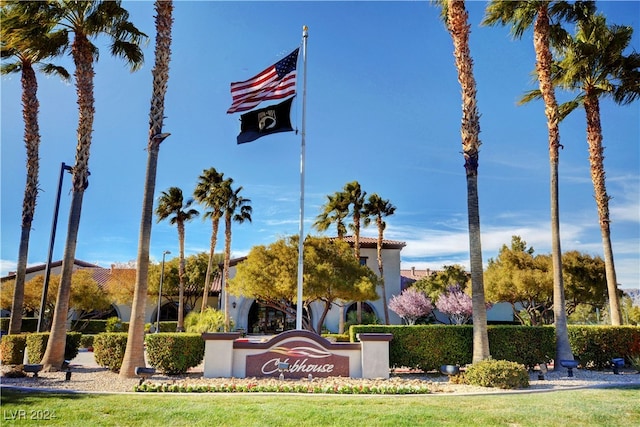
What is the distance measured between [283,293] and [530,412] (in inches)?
615

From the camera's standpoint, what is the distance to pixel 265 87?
15.4m

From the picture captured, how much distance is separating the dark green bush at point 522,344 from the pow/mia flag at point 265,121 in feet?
33.5

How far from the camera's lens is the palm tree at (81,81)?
611 inches

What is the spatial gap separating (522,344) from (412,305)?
18.0 m

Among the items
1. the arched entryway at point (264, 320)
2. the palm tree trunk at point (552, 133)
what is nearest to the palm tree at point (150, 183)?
the palm tree trunk at point (552, 133)

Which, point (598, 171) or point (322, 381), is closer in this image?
point (322, 381)

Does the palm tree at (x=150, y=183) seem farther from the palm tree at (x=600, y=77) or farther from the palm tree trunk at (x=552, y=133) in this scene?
the palm tree at (x=600, y=77)

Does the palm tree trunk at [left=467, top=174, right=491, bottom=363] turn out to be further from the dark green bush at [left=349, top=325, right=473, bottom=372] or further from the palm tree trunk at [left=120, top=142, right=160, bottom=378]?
the palm tree trunk at [left=120, top=142, right=160, bottom=378]

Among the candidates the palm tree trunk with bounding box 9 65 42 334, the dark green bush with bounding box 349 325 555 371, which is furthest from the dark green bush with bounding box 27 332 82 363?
the dark green bush with bounding box 349 325 555 371

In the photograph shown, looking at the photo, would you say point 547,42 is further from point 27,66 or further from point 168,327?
point 168,327

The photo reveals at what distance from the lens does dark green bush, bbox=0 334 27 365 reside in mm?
16812

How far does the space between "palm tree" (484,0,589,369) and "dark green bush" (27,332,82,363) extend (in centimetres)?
1819

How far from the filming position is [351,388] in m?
11.6

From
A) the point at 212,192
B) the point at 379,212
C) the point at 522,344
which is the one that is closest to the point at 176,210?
the point at 212,192
